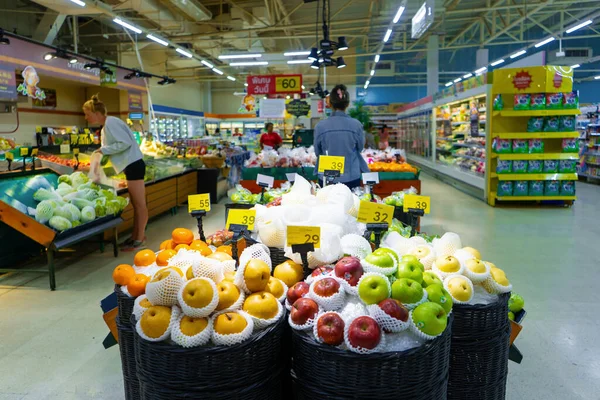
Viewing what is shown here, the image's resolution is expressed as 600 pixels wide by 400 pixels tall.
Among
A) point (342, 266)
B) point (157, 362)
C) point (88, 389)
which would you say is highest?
point (342, 266)

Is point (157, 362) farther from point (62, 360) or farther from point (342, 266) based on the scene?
point (62, 360)

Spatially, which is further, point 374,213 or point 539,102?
point 539,102

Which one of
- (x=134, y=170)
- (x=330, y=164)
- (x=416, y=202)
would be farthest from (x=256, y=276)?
(x=134, y=170)

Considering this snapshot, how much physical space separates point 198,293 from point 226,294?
0.15 metres

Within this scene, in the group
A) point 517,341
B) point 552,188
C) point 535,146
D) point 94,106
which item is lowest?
point 517,341

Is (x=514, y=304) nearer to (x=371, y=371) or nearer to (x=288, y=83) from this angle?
(x=371, y=371)

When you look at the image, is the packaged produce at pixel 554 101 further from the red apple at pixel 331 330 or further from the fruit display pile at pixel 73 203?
the red apple at pixel 331 330

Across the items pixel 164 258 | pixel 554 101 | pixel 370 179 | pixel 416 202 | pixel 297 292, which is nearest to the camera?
pixel 297 292

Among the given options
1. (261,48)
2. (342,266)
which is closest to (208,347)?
(342,266)

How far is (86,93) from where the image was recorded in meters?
15.3

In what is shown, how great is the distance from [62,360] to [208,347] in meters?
1.94

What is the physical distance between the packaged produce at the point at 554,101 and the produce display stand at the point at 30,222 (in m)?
7.49

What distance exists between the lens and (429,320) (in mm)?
1634

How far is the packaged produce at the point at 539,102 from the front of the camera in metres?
8.48
